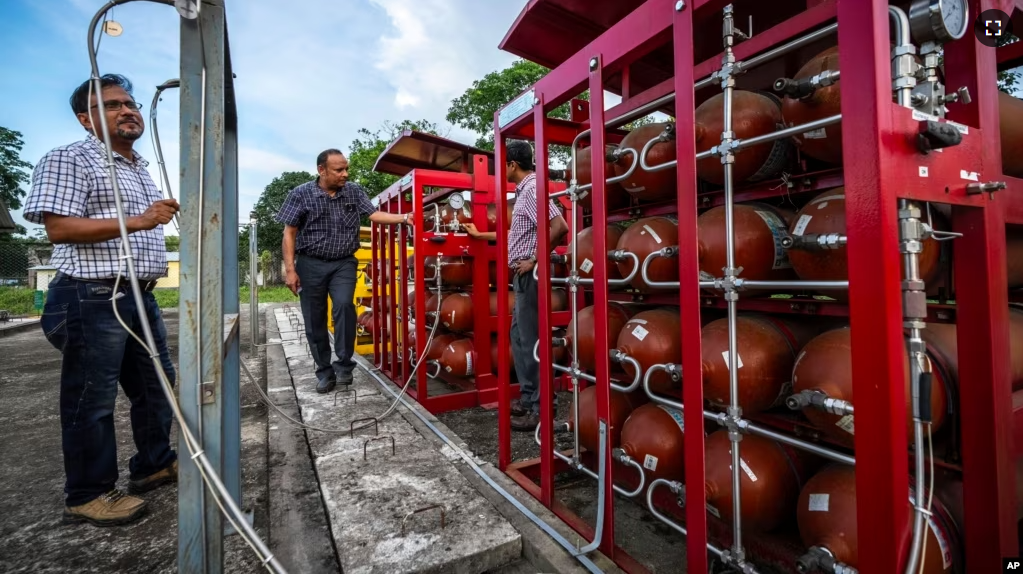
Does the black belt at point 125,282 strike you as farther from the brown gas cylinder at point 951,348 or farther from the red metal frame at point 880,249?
the brown gas cylinder at point 951,348

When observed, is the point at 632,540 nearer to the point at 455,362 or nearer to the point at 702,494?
the point at 702,494

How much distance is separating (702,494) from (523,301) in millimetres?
1987

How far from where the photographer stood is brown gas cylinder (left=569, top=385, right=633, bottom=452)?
222cm

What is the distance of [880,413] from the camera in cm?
112

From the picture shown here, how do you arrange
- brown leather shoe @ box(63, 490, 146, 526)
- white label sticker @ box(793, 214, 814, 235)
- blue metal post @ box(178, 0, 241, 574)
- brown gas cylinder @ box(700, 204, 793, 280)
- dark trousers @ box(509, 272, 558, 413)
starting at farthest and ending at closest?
dark trousers @ box(509, 272, 558, 413)
brown leather shoe @ box(63, 490, 146, 526)
brown gas cylinder @ box(700, 204, 793, 280)
white label sticker @ box(793, 214, 814, 235)
blue metal post @ box(178, 0, 241, 574)

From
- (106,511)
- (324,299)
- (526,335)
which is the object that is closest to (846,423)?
(526,335)

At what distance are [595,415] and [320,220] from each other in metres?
2.82

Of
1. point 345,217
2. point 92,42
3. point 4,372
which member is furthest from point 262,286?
point 92,42

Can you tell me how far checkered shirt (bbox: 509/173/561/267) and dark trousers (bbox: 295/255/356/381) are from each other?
1.61 m

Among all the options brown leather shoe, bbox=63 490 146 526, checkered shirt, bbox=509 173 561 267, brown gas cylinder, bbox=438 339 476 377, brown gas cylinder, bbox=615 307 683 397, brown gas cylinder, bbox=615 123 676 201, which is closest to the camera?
brown gas cylinder, bbox=615 307 683 397

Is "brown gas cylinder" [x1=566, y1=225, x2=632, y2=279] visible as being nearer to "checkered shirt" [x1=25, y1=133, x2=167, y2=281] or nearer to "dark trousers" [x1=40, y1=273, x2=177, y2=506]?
"checkered shirt" [x1=25, y1=133, x2=167, y2=281]

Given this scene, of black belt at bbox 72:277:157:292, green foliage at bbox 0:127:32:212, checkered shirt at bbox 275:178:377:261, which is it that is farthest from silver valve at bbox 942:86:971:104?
green foliage at bbox 0:127:32:212

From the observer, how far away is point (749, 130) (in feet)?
5.63

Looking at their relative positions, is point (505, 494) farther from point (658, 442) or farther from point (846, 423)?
point (846, 423)
